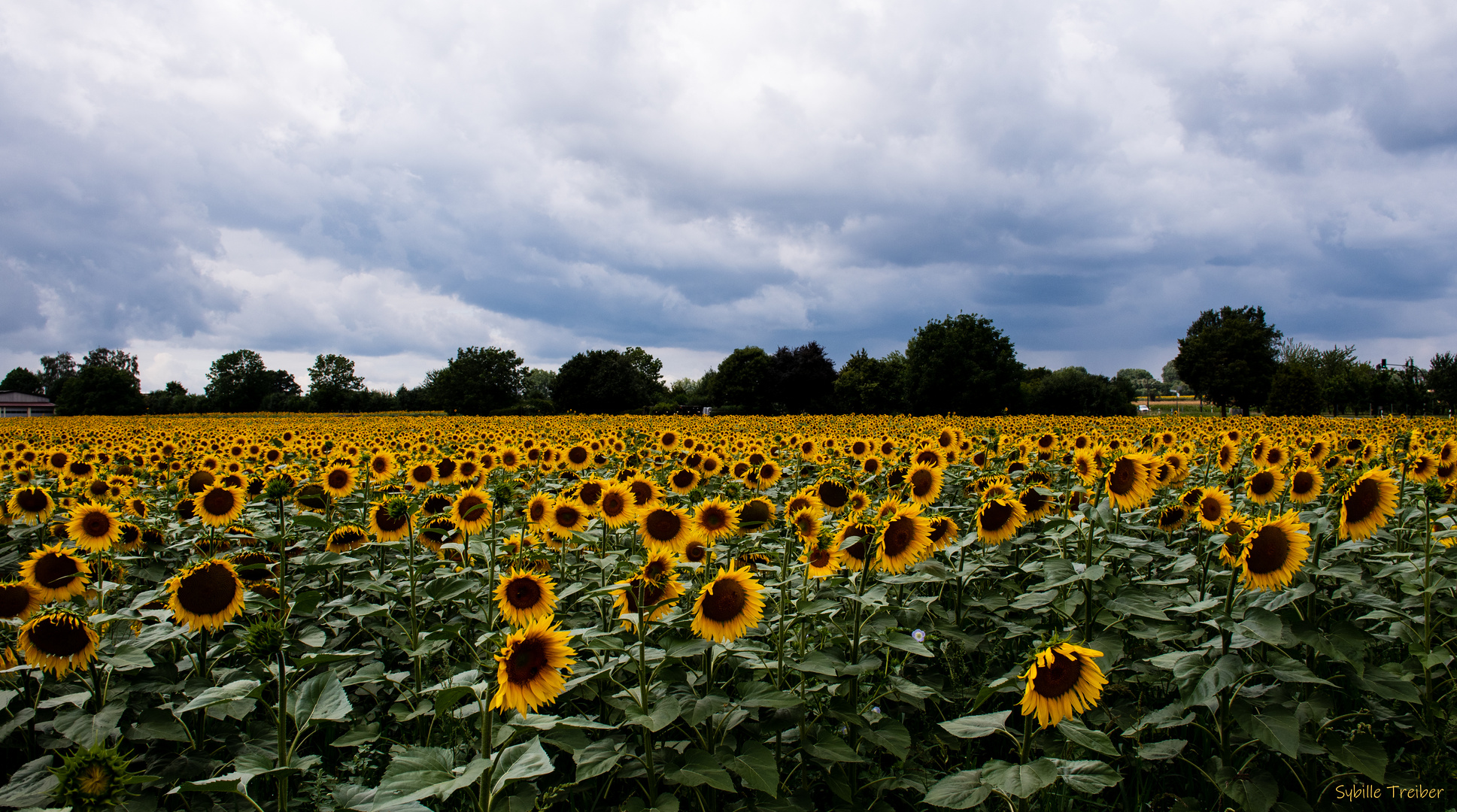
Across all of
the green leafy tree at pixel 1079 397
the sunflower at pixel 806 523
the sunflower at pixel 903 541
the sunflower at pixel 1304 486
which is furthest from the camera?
the green leafy tree at pixel 1079 397

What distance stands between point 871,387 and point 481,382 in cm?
4087

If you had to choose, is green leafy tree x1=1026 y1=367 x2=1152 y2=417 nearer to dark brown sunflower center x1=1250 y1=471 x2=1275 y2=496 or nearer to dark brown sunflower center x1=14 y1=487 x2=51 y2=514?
dark brown sunflower center x1=1250 y1=471 x2=1275 y2=496

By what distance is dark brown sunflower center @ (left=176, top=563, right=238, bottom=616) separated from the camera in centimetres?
319

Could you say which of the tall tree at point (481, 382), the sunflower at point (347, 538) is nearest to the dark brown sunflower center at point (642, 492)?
the sunflower at point (347, 538)

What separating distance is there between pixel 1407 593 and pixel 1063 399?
61588 millimetres

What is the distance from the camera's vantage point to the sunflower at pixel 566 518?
4340mm

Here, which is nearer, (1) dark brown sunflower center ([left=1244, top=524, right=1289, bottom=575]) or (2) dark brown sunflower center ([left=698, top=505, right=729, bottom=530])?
(1) dark brown sunflower center ([left=1244, top=524, right=1289, bottom=575])

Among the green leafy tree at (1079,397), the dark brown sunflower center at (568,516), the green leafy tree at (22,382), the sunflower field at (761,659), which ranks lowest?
the sunflower field at (761,659)

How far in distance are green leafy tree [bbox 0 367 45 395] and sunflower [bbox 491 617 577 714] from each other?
680ft

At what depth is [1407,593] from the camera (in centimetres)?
393

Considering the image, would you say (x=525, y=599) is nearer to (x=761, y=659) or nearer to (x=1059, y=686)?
(x=761, y=659)

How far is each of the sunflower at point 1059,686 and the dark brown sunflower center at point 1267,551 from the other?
44.2 inches

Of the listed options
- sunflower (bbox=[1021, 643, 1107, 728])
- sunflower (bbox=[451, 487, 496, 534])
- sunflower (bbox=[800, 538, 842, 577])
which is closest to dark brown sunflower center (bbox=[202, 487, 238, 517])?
sunflower (bbox=[451, 487, 496, 534])

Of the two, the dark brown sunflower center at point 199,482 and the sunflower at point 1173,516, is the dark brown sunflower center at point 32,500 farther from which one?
the sunflower at point 1173,516
